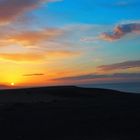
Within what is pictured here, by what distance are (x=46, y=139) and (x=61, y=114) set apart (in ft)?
24.7

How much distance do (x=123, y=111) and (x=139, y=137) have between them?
780 centimetres

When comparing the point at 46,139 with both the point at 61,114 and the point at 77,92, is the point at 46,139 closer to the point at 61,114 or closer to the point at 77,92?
the point at 61,114

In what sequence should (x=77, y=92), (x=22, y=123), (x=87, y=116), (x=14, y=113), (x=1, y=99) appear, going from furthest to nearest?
1. (x=77, y=92)
2. (x=1, y=99)
3. (x=14, y=113)
4. (x=87, y=116)
5. (x=22, y=123)

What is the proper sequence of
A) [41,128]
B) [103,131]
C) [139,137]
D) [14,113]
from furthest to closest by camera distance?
[14,113], [41,128], [103,131], [139,137]

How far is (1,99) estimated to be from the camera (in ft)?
139

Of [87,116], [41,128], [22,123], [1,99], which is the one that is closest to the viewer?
[41,128]

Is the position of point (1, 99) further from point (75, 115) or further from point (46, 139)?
point (46, 139)

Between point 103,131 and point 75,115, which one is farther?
point 75,115

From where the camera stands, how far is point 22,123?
22.3m

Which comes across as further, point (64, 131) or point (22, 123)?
point (22, 123)

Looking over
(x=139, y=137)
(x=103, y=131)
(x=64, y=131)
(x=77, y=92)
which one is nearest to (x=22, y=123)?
(x=64, y=131)

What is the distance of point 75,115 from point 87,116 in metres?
1.00

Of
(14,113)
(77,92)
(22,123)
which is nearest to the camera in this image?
(22,123)

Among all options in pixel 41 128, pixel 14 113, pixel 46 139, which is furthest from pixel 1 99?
pixel 46 139
